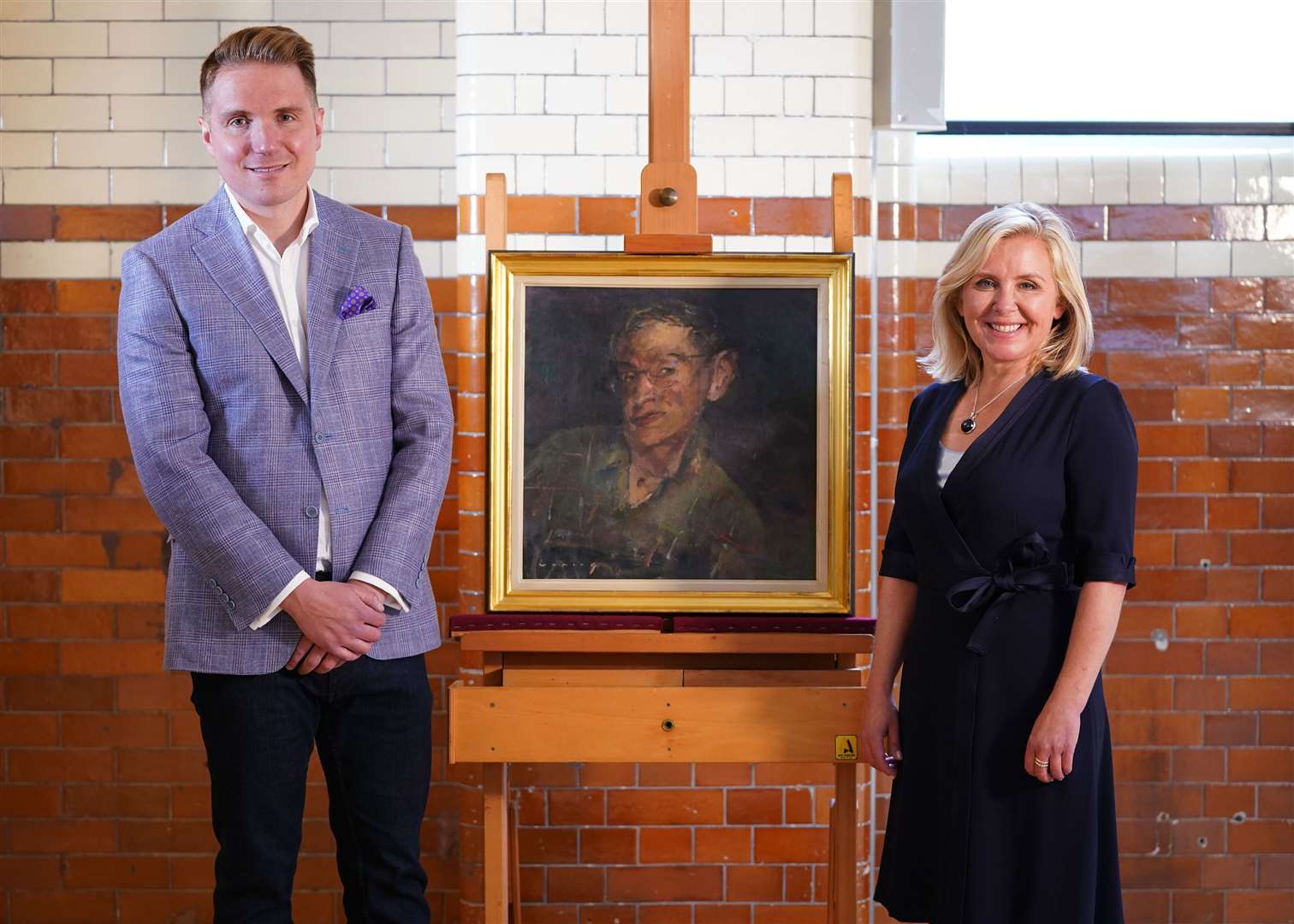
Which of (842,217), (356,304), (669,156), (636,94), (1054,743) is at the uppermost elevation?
(636,94)

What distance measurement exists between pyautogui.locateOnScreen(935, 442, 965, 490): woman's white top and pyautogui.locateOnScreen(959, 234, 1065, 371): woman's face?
0.17 meters

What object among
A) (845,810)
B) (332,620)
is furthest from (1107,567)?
(332,620)

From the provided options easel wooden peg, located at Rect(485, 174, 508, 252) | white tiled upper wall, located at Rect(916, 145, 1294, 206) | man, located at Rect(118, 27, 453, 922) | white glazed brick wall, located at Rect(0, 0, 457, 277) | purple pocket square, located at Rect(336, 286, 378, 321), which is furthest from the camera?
white tiled upper wall, located at Rect(916, 145, 1294, 206)

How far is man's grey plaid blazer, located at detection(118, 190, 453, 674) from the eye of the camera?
207 centimetres

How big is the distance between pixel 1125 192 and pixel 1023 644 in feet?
5.25

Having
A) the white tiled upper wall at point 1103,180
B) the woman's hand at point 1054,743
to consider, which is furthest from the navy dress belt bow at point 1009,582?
the white tiled upper wall at point 1103,180

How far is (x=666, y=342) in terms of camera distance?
251 cm

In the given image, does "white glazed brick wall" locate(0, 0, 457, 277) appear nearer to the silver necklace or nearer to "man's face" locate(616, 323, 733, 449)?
"man's face" locate(616, 323, 733, 449)

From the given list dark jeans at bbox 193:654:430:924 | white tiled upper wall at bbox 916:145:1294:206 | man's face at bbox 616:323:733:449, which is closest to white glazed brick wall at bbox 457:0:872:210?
white tiled upper wall at bbox 916:145:1294:206

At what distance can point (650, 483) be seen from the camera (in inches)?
98.3

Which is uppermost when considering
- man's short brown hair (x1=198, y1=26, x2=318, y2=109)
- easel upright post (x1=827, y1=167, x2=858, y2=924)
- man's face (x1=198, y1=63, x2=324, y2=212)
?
man's short brown hair (x1=198, y1=26, x2=318, y2=109)

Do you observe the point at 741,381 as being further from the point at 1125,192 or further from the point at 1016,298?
the point at 1125,192

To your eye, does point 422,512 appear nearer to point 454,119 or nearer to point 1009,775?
point 1009,775

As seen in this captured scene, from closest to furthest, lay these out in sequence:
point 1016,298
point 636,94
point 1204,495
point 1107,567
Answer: point 1107,567, point 1016,298, point 636,94, point 1204,495
